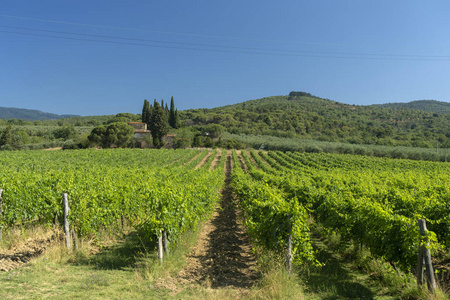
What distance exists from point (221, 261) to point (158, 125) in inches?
2445

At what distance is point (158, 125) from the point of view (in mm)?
66250

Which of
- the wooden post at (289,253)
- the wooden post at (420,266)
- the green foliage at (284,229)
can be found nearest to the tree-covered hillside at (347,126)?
the wooden post at (420,266)

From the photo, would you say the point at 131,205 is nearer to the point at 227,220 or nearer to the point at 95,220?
the point at 95,220

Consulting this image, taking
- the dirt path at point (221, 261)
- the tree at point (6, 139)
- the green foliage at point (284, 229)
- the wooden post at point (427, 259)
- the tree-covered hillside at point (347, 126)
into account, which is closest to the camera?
the wooden post at point (427, 259)

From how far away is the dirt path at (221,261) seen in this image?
19.5ft

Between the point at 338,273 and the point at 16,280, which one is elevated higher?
the point at 16,280

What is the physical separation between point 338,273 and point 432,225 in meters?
2.50

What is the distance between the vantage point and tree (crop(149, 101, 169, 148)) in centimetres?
6594

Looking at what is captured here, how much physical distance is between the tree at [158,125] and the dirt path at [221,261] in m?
58.0

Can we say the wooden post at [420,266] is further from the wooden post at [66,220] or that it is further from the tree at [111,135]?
the tree at [111,135]

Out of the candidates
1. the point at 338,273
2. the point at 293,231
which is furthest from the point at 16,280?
the point at 338,273

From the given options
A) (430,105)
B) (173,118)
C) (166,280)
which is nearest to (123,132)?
(173,118)

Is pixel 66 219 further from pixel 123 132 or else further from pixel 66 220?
pixel 123 132

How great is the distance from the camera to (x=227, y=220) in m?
12.0
